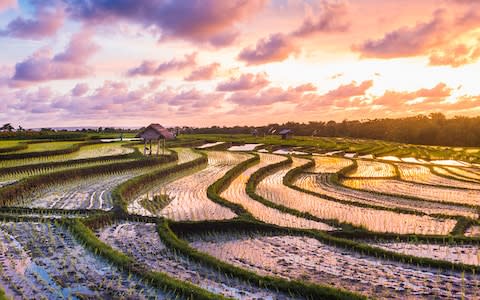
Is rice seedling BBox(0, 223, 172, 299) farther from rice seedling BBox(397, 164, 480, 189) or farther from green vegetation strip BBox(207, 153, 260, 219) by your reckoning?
rice seedling BBox(397, 164, 480, 189)

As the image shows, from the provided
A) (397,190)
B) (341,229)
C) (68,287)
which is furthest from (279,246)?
(397,190)

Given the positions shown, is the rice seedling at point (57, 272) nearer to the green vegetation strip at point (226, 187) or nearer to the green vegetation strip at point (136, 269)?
the green vegetation strip at point (136, 269)

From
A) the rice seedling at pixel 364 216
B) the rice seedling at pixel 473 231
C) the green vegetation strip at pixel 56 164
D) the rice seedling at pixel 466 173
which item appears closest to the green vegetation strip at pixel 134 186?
the green vegetation strip at pixel 56 164

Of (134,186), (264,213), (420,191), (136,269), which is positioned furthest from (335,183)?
(136,269)

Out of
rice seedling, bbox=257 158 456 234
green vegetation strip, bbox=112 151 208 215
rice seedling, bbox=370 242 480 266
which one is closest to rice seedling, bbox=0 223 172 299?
green vegetation strip, bbox=112 151 208 215

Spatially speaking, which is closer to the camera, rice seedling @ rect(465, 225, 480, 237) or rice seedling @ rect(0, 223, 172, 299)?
rice seedling @ rect(0, 223, 172, 299)

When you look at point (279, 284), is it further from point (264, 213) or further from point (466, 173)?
point (466, 173)
